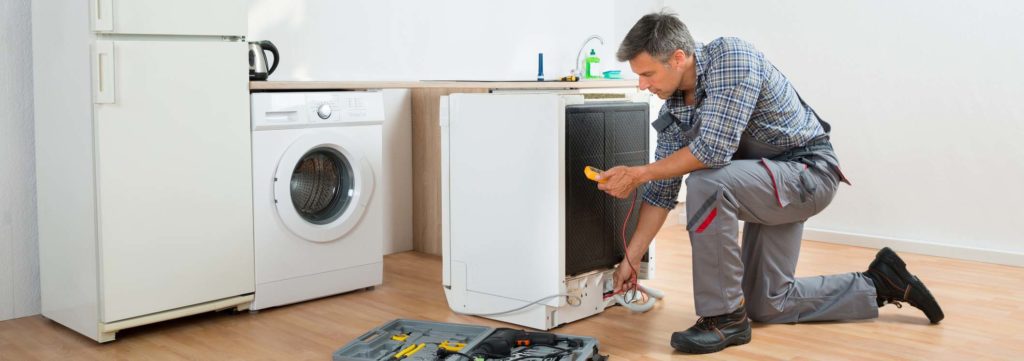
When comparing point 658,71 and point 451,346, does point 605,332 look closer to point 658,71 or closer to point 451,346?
point 451,346

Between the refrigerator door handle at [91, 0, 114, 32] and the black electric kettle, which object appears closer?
the refrigerator door handle at [91, 0, 114, 32]

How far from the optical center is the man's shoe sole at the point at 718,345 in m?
2.69

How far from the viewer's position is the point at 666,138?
2939mm

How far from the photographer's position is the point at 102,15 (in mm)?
2703

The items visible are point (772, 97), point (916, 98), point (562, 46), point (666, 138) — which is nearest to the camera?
point (772, 97)

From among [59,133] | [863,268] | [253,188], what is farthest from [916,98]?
[59,133]

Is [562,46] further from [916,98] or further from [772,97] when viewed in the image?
[772,97]

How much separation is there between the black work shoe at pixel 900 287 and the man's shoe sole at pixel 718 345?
20.2 inches

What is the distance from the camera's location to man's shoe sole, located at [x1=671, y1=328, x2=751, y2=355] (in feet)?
8.82

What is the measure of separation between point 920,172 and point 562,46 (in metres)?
1.81

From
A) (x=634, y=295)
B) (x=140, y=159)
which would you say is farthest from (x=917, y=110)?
(x=140, y=159)

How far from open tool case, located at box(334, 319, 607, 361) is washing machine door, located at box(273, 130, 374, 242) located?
1.92 ft

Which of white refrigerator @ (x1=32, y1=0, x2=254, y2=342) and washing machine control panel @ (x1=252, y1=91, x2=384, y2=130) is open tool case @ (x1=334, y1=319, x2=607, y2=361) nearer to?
white refrigerator @ (x1=32, y1=0, x2=254, y2=342)

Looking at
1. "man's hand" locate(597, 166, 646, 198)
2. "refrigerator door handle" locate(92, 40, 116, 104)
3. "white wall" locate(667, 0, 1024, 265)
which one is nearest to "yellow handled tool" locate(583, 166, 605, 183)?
"man's hand" locate(597, 166, 646, 198)
